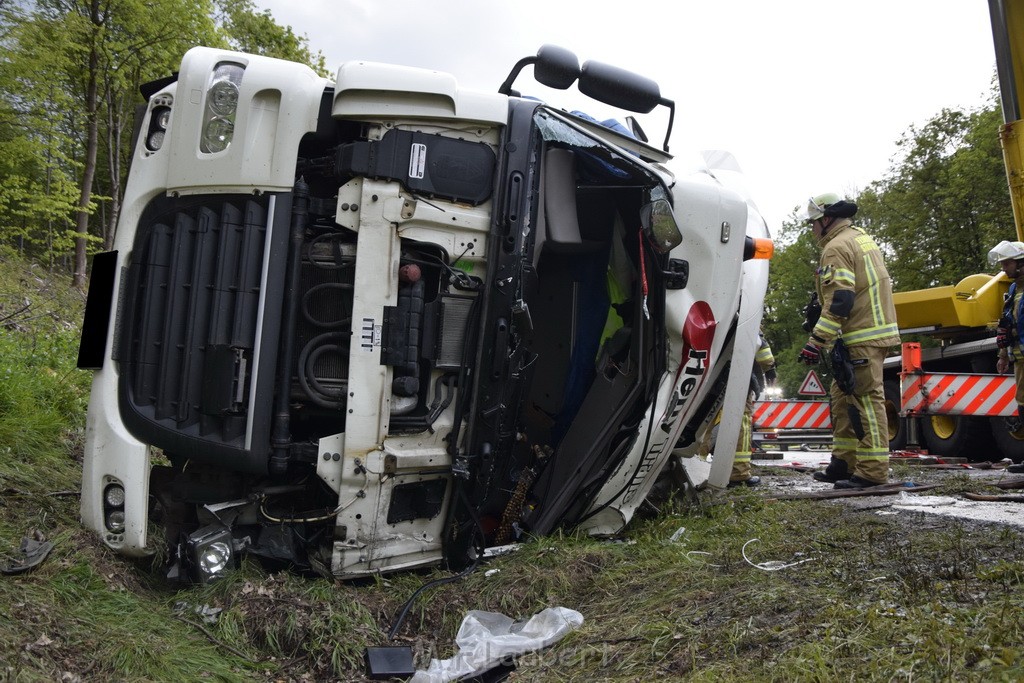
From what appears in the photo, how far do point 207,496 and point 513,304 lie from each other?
128 cm

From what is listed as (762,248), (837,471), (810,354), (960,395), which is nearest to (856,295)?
(810,354)

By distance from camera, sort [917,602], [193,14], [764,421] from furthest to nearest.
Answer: [193,14], [764,421], [917,602]

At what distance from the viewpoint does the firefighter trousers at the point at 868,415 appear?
483 cm

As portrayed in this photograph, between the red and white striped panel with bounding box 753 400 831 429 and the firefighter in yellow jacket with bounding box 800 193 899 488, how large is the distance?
4204 millimetres

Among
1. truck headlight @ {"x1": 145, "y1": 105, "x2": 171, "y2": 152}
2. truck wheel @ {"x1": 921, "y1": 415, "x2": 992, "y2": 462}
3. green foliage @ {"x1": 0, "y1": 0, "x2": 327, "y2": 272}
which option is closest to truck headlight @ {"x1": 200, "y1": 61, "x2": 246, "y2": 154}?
truck headlight @ {"x1": 145, "y1": 105, "x2": 171, "y2": 152}

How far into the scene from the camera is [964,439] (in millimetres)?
7824

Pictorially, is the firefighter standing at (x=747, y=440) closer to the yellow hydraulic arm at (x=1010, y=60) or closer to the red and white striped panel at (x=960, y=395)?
the yellow hydraulic arm at (x=1010, y=60)

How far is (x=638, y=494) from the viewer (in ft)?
12.3

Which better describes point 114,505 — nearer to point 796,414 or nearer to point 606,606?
point 606,606

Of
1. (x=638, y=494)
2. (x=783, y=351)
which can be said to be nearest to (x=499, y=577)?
(x=638, y=494)

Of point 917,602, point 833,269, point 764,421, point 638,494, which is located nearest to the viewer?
point 917,602

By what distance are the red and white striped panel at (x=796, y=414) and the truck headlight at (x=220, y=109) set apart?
7.54m

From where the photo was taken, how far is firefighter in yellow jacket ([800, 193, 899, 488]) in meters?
4.87

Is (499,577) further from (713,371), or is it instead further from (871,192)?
(871,192)
